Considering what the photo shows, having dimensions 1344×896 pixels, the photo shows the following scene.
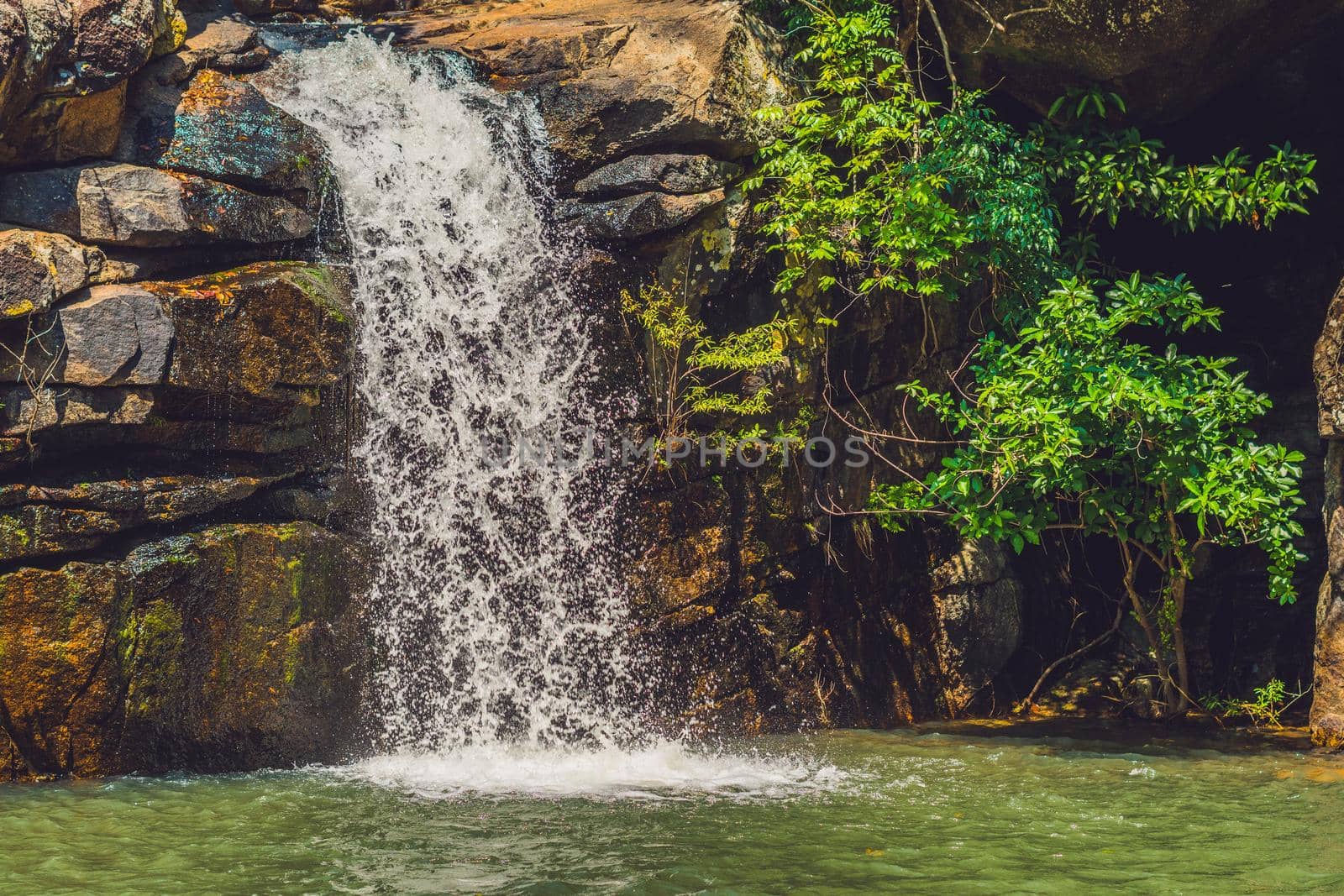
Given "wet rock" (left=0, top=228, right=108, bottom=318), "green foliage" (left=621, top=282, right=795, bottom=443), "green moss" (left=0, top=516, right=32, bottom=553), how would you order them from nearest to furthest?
1. "green moss" (left=0, top=516, right=32, bottom=553)
2. "wet rock" (left=0, top=228, right=108, bottom=318)
3. "green foliage" (left=621, top=282, right=795, bottom=443)

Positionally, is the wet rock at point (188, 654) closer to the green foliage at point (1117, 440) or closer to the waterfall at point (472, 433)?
the waterfall at point (472, 433)

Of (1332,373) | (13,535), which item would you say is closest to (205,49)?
(13,535)

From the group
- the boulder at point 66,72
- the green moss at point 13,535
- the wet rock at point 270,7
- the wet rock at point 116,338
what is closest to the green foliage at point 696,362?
the wet rock at point 116,338

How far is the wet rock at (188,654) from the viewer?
23.1ft

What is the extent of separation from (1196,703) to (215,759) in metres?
7.02

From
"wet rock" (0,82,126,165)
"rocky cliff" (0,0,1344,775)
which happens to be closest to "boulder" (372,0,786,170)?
"rocky cliff" (0,0,1344,775)

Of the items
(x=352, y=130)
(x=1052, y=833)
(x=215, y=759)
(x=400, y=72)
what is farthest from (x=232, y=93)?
(x=1052, y=833)

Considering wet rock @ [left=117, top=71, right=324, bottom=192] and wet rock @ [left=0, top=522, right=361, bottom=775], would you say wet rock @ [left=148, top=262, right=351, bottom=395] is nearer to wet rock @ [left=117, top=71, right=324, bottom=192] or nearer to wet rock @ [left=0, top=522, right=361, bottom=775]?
wet rock @ [left=117, top=71, right=324, bottom=192]

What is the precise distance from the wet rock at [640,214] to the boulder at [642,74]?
0.43 m

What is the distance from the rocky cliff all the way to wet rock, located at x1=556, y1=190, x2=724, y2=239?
0.03m

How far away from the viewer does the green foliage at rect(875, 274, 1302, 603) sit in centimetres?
785

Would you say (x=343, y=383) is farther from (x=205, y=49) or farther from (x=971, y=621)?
(x=971, y=621)

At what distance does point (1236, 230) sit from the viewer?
1037 cm

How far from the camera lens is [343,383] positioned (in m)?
8.25
